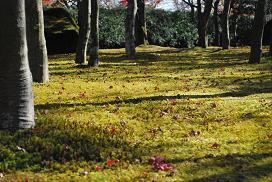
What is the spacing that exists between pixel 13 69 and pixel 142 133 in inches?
119

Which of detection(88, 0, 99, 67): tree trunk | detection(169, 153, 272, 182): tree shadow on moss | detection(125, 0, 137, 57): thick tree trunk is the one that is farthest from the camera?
detection(125, 0, 137, 57): thick tree trunk

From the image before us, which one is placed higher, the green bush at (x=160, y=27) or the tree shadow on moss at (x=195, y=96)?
the green bush at (x=160, y=27)

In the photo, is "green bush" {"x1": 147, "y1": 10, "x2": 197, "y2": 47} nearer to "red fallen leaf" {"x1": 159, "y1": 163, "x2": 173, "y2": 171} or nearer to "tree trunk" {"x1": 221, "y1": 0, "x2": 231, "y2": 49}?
"tree trunk" {"x1": 221, "y1": 0, "x2": 231, "y2": 49}

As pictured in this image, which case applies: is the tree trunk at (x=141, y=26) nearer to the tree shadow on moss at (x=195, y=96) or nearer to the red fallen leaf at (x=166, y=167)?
the tree shadow on moss at (x=195, y=96)

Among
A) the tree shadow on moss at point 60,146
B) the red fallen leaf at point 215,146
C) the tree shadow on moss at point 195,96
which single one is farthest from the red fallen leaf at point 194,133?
the tree shadow on moss at point 195,96

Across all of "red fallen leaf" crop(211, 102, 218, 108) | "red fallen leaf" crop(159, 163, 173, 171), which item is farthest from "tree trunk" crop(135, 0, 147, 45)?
"red fallen leaf" crop(159, 163, 173, 171)

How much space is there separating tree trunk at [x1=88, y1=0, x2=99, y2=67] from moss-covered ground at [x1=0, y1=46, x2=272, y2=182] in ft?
9.89

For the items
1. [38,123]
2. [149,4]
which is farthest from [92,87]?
[149,4]

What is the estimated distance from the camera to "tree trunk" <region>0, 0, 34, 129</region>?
9727 mm

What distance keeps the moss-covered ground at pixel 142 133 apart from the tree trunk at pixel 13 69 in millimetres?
371

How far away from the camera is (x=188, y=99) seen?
14.5 metres

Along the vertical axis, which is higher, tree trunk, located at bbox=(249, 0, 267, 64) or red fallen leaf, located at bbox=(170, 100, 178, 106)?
tree trunk, located at bbox=(249, 0, 267, 64)

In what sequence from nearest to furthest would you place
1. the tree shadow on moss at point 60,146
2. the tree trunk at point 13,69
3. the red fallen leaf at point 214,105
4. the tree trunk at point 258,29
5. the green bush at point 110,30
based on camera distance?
the tree shadow on moss at point 60,146 → the tree trunk at point 13,69 → the red fallen leaf at point 214,105 → the tree trunk at point 258,29 → the green bush at point 110,30

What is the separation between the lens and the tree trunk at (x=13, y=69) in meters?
9.73
